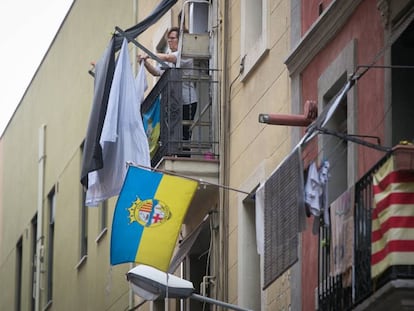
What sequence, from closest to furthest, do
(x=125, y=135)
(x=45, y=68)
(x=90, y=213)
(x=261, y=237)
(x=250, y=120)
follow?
(x=261, y=237), (x=250, y=120), (x=125, y=135), (x=90, y=213), (x=45, y=68)

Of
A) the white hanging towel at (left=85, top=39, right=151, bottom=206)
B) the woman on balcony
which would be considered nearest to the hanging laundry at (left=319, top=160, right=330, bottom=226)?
the white hanging towel at (left=85, top=39, right=151, bottom=206)

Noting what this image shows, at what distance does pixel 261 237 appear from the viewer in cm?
1984

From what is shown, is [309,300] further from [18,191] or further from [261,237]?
[18,191]

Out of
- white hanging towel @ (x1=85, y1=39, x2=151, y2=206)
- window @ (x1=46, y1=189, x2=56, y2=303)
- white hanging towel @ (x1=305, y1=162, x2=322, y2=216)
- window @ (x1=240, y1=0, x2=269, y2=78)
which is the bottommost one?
window @ (x1=46, y1=189, x2=56, y2=303)

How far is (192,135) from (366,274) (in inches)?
366

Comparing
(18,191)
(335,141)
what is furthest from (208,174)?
(18,191)

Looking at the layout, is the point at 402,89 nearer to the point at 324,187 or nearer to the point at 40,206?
the point at 324,187

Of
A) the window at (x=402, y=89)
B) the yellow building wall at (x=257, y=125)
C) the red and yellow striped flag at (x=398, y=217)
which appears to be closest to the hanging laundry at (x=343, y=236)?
the window at (x=402, y=89)

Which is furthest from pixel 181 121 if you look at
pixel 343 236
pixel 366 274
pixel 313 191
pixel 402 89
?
pixel 366 274

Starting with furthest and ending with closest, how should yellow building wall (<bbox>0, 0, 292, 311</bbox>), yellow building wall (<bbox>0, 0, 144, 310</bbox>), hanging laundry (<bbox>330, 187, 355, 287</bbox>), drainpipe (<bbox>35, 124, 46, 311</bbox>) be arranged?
drainpipe (<bbox>35, 124, 46, 311</bbox>) < yellow building wall (<bbox>0, 0, 144, 310</bbox>) < yellow building wall (<bbox>0, 0, 292, 311</bbox>) < hanging laundry (<bbox>330, 187, 355, 287</bbox>)

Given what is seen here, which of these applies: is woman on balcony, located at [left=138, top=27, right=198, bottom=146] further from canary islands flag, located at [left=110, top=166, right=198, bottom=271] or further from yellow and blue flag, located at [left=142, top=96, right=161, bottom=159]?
canary islands flag, located at [left=110, top=166, right=198, bottom=271]

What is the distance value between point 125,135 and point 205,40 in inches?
78.8

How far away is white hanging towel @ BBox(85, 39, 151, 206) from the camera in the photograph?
2545cm

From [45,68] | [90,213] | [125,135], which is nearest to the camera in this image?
[125,135]
